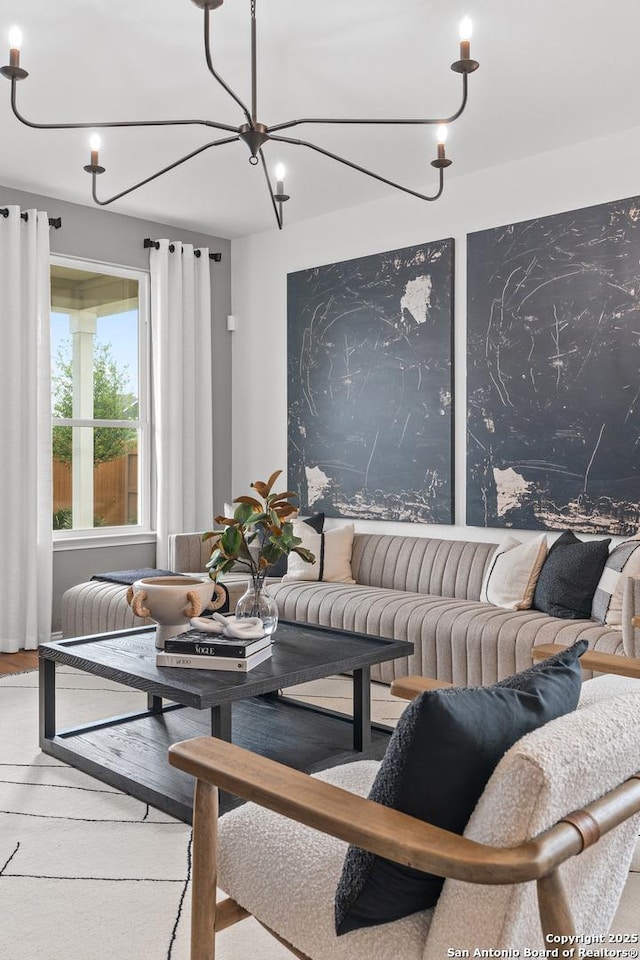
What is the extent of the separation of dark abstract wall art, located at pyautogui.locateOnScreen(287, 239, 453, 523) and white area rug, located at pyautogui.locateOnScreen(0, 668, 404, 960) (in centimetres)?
260

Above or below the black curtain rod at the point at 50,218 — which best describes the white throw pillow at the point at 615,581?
below

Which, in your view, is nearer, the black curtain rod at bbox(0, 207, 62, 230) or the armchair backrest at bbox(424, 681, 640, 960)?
the armchair backrest at bbox(424, 681, 640, 960)

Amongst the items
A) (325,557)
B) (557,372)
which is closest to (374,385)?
(325,557)

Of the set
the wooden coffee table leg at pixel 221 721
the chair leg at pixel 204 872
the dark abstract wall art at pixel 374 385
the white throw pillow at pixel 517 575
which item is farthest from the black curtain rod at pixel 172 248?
the chair leg at pixel 204 872

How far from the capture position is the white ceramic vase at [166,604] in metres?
2.92

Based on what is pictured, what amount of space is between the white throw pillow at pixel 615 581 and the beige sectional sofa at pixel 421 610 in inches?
2.4

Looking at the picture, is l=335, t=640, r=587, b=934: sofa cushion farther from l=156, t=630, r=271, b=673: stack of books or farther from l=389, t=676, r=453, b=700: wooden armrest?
l=156, t=630, r=271, b=673: stack of books

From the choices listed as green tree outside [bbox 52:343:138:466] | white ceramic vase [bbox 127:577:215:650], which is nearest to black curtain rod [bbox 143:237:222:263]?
green tree outside [bbox 52:343:138:466]

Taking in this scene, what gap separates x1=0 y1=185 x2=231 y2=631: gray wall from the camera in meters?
5.18

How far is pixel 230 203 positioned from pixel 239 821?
4.39 metres

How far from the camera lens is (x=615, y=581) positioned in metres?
3.46

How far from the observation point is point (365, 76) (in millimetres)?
3445

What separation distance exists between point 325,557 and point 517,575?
1277 mm

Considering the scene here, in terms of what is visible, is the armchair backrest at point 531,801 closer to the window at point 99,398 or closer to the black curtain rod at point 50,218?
the window at point 99,398
